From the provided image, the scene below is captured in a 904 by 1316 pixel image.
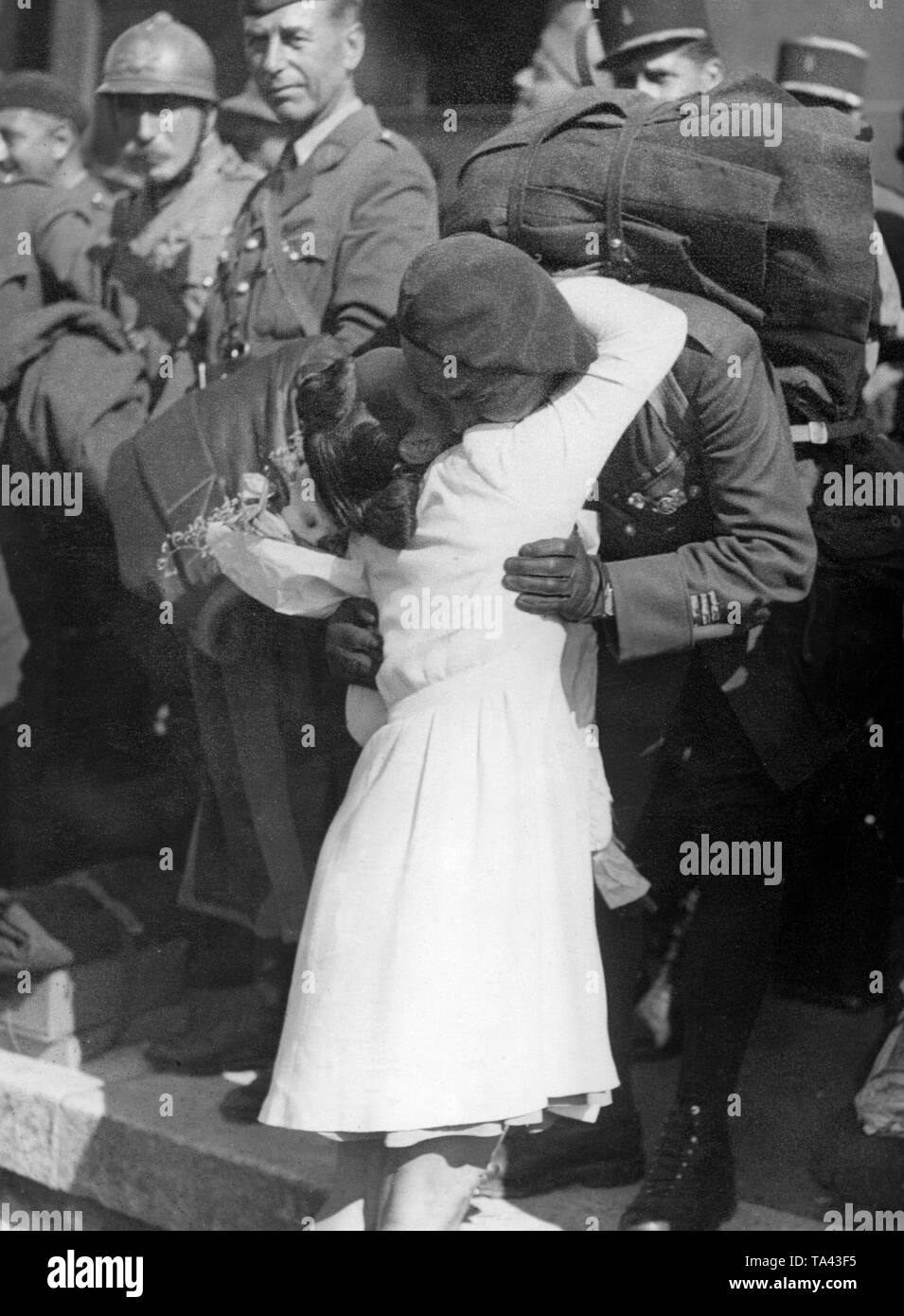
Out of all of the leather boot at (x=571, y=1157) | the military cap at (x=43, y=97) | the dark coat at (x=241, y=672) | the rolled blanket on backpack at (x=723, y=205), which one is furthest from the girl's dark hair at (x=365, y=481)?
the leather boot at (x=571, y=1157)

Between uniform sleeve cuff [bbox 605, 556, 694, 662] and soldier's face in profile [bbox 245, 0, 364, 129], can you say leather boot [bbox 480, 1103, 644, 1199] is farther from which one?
soldier's face in profile [bbox 245, 0, 364, 129]

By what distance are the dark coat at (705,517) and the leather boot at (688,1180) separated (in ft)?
2.81

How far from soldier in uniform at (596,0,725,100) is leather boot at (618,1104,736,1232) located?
1991 mm

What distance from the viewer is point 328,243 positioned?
363 cm

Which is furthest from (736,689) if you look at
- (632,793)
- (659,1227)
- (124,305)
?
(124,305)

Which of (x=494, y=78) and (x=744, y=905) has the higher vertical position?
(x=494, y=78)

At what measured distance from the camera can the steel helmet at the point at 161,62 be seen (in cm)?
366

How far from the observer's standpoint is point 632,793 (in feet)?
11.2

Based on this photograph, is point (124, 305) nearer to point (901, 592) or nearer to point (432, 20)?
point (432, 20)

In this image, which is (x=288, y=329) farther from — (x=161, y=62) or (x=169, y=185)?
(x=161, y=62)

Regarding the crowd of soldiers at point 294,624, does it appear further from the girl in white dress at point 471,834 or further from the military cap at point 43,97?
the girl in white dress at point 471,834

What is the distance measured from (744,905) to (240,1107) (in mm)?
1141

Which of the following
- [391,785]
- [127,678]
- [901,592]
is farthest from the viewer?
[127,678]
